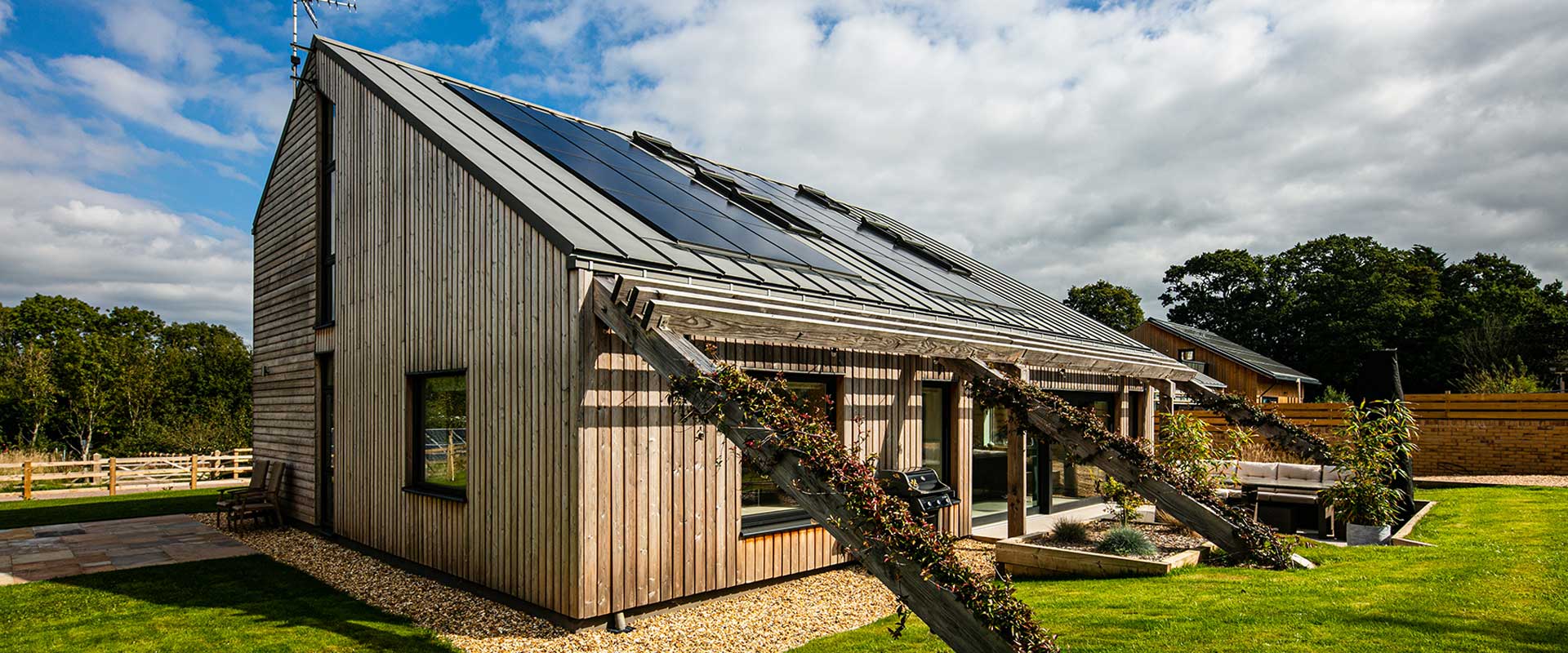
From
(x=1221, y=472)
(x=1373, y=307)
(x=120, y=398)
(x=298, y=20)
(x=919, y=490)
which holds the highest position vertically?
(x=298, y=20)

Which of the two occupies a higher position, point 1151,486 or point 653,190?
point 653,190

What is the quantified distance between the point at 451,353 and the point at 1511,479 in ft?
65.1

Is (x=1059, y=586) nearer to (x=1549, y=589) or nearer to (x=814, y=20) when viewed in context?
(x=1549, y=589)

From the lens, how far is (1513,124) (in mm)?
24562

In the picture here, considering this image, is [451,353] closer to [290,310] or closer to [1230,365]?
[290,310]

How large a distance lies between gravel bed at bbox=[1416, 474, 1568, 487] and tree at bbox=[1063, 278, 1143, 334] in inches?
1499

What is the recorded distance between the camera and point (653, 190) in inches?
349

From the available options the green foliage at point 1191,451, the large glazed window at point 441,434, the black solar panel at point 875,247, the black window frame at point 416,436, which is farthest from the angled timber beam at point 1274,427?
the black window frame at point 416,436

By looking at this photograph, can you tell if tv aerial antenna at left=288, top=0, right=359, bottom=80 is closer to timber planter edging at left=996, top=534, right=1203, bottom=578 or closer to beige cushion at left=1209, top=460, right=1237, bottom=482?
timber planter edging at left=996, top=534, right=1203, bottom=578

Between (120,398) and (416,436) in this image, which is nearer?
(416,436)

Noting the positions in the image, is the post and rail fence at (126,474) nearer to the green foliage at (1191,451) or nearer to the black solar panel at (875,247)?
the black solar panel at (875,247)

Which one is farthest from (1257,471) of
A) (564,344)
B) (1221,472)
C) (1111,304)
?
(1111,304)

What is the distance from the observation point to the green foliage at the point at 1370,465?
340 inches

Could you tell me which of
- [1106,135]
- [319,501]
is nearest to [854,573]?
[319,501]
